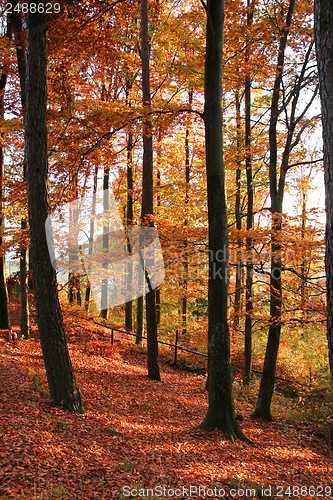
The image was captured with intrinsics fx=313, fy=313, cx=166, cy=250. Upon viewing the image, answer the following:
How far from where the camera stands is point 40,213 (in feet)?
16.8

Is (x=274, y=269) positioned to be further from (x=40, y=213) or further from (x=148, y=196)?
(x=40, y=213)

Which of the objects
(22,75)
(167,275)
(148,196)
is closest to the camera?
(22,75)

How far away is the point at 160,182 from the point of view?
14.8 metres

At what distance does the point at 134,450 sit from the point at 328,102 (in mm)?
4669

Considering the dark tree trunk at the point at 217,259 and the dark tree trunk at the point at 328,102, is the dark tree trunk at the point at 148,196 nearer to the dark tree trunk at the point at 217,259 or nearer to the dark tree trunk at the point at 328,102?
the dark tree trunk at the point at 217,259

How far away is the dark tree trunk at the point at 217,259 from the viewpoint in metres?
5.07

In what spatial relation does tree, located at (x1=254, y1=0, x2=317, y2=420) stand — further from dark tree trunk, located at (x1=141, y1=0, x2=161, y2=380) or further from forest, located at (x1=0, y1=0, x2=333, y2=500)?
dark tree trunk, located at (x1=141, y1=0, x2=161, y2=380)

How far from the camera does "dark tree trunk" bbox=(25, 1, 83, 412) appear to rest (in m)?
5.09

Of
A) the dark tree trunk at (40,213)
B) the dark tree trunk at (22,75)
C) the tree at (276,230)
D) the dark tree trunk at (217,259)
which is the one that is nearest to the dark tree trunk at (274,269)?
the tree at (276,230)

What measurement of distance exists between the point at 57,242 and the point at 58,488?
957 cm

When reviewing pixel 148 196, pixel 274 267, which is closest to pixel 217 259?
pixel 274 267

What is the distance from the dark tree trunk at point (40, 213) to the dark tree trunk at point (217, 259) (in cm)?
241

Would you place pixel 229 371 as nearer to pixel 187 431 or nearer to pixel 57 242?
pixel 187 431

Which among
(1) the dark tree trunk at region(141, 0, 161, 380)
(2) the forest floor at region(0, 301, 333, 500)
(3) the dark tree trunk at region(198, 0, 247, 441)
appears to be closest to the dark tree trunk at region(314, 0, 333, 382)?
(2) the forest floor at region(0, 301, 333, 500)
